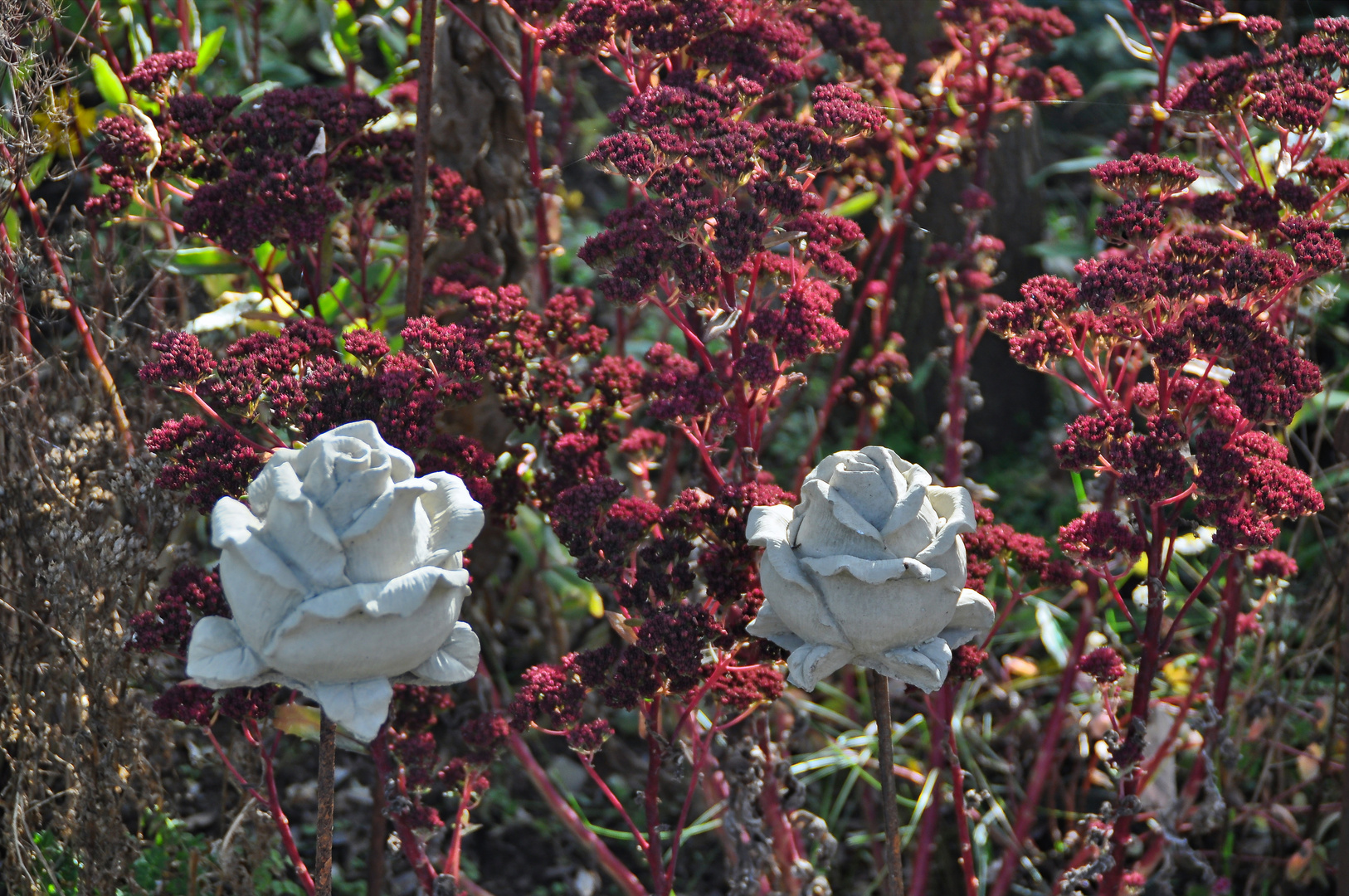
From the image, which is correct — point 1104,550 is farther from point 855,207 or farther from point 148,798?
point 148,798

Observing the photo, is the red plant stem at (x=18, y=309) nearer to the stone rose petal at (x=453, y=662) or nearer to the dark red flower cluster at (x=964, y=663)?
the stone rose petal at (x=453, y=662)

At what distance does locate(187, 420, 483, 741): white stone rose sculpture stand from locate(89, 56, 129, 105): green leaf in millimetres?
1284

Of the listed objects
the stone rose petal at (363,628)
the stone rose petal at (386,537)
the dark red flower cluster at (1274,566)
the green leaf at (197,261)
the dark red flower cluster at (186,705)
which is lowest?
the dark red flower cluster at (1274,566)

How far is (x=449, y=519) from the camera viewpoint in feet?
4.35

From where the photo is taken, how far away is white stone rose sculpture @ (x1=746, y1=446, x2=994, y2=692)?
136 centimetres

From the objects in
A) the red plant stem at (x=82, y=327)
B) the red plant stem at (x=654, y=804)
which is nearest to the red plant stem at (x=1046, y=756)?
the red plant stem at (x=654, y=804)

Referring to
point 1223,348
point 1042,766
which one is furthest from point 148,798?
point 1223,348

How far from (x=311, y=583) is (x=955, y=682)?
3.03 feet

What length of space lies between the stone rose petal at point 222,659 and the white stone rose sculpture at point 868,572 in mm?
582

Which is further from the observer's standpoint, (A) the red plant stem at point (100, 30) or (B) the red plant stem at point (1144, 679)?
(A) the red plant stem at point (100, 30)

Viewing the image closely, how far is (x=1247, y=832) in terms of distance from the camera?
102 inches

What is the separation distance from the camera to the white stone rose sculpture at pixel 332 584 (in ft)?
4.00

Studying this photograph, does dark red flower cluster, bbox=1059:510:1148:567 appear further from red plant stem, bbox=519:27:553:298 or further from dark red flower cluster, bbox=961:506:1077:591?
red plant stem, bbox=519:27:553:298

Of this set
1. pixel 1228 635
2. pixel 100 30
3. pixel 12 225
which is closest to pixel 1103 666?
pixel 1228 635
